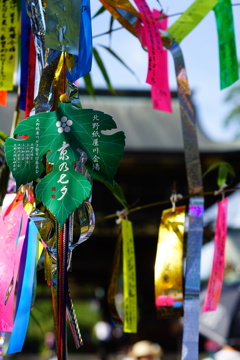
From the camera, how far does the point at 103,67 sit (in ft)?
4.54

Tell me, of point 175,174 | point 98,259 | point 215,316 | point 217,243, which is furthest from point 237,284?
point 98,259

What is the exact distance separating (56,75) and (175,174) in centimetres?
687

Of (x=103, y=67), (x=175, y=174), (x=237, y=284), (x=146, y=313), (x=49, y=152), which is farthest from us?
(x=146, y=313)

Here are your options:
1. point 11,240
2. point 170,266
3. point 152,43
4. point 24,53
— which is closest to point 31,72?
point 24,53

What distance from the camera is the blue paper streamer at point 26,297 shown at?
2.90ft

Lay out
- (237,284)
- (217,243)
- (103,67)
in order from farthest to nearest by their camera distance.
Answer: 1. (237,284)
2. (103,67)
3. (217,243)

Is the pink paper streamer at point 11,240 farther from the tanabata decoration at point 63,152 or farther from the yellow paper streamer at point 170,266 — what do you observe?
the yellow paper streamer at point 170,266

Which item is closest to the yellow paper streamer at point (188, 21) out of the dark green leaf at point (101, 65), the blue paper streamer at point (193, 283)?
the dark green leaf at point (101, 65)

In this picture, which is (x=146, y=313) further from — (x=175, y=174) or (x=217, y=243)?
(x=217, y=243)

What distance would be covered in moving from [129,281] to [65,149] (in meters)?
0.58

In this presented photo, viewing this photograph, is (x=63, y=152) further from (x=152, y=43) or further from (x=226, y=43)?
(x=226, y=43)

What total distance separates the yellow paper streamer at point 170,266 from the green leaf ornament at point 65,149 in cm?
41

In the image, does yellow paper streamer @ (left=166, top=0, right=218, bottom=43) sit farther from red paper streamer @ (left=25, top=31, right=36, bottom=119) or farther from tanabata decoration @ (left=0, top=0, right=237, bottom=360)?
red paper streamer @ (left=25, top=31, right=36, bottom=119)

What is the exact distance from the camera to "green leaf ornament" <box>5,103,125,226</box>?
0.72 meters
